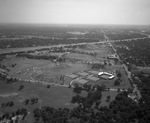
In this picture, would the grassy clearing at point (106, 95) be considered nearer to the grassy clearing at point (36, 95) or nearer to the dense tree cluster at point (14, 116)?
the grassy clearing at point (36, 95)

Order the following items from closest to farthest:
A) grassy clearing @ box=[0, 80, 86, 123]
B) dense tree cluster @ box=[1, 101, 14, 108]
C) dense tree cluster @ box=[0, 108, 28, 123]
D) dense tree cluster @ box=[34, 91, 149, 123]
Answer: dense tree cluster @ box=[34, 91, 149, 123], dense tree cluster @ box=[0, 108, 28, 123], grassy clearing @ box=[0, 80, 86, 123], dense tree cluster @ box=[1, 101, 14, 108]

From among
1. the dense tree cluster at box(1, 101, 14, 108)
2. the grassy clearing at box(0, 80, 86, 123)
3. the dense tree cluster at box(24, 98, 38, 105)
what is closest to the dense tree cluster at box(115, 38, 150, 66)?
the grassy clearing at box(0, 80, 86, 123)

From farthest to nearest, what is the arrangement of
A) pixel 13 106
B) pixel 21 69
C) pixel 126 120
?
pixel 21 69 → pixel 13 106 → pixel 126 120

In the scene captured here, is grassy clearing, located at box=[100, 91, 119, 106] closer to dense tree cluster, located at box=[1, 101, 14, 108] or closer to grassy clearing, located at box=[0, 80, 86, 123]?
grassy clearing, located at box=[0, 80, 86, 123]

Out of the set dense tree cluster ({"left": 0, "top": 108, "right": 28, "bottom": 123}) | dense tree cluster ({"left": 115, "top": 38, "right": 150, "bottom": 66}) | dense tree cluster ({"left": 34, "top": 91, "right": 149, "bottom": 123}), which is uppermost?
dense tree cluster ({"left": 115, "top": 38, "right": 150, "bottom": 66})

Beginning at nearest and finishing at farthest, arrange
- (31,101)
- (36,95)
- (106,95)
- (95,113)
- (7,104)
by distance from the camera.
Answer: (95,113) → (7,104) → (31,101) → (106,95) → (36,95)

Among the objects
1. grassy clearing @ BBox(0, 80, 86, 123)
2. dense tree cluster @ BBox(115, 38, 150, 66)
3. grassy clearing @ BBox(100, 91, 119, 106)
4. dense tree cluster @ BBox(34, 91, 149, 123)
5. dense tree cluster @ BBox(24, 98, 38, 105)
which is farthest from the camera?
dense tree cluster @ BBox(115, 38, 150, 66)

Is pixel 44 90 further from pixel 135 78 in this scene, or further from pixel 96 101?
pixel 135 78

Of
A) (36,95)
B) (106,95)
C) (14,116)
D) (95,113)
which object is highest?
(106,95)

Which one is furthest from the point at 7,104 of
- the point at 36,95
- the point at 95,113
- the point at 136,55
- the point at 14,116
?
the point at 136,55

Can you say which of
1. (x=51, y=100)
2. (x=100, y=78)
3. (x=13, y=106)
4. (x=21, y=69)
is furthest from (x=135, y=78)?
(x=21, y=69)

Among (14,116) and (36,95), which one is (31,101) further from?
(14,116)
